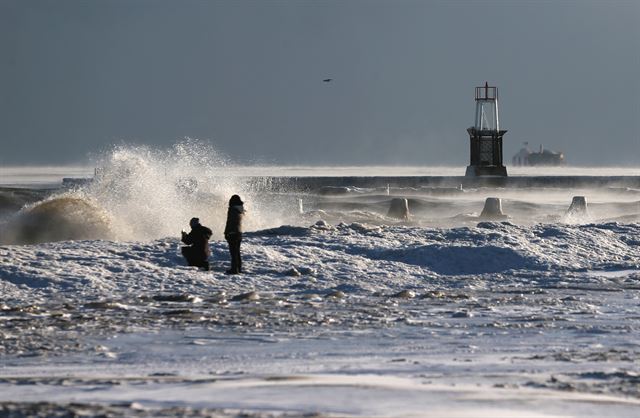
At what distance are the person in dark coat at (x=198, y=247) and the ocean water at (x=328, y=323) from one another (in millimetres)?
262

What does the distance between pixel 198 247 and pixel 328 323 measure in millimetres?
5061

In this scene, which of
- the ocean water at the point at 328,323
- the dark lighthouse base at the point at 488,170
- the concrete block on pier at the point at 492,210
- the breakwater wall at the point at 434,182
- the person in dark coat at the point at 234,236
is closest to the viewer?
the ocean water at the point at 328,323

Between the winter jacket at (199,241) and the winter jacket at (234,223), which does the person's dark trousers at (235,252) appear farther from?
the winter jacket at (199,241)

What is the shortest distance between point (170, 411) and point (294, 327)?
13.8 ft

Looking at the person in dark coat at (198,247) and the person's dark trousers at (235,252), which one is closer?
the person's dark trousers at (235,252)

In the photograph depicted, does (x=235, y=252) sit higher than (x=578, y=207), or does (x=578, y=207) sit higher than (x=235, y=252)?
(x=235, y=252)

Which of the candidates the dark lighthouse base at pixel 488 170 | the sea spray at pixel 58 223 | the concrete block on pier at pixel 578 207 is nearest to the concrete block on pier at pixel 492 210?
the concrete block on pier at pixel 578 207

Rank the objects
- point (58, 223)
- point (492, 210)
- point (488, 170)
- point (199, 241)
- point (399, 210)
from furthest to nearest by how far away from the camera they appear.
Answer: point (488, 170) → point (399, 210) → point (492, 210) → point (58, 223) → point (199, 241)

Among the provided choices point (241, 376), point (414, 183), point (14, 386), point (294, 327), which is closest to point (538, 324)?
point (294, 327)

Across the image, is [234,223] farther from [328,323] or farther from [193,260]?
[328,323]

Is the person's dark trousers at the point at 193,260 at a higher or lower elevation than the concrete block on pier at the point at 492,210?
higher

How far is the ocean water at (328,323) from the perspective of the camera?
6.63 meters

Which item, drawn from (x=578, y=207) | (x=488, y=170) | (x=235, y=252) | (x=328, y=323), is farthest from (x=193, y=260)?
(x=488, y=170)

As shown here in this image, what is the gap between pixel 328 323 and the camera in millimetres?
10586
